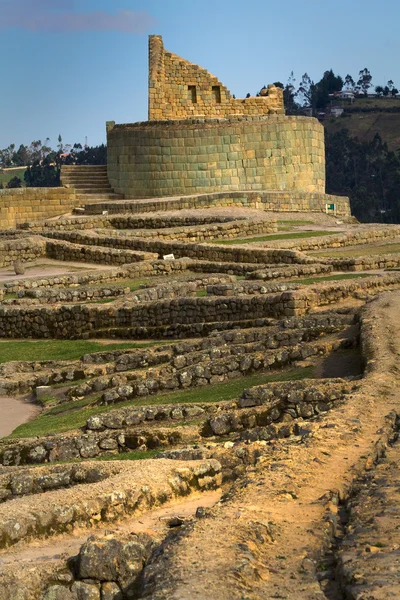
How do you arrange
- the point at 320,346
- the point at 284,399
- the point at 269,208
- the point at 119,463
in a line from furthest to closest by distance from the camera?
the point at 269,208 < the point at 320,346 < the point at 284,399 < the point at 119,463

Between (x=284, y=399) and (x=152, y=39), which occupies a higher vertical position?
(x=152, y=39)

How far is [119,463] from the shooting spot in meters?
12.0

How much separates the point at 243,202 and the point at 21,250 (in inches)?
405

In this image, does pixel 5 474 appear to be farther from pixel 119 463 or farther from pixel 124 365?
pixel 124 365

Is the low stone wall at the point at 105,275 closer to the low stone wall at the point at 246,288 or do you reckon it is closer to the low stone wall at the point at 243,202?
the low stone wall at the point at 246,288

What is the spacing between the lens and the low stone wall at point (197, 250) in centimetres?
3012

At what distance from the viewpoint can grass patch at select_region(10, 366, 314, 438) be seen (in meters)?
16.5

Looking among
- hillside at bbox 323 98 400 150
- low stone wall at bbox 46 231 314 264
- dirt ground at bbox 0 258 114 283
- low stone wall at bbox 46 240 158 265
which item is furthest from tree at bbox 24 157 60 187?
dirt ground at bbox 0 258 114 283

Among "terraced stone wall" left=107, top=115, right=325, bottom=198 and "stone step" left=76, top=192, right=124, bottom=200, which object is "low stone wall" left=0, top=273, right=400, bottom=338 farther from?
"terraced stone wall" left=107, top=115, right=325, bottom=198

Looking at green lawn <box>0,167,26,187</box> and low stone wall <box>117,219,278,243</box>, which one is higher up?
low stone wall <box>117,219,278,243</box>

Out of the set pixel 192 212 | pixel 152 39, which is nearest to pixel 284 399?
pixel 192 212

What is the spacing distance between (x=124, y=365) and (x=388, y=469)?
1003 cm

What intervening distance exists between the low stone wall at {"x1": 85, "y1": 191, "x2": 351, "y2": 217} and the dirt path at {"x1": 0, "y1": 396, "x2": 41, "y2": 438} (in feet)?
72.9

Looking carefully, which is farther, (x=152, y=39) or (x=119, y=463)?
(x=152, y=39)
